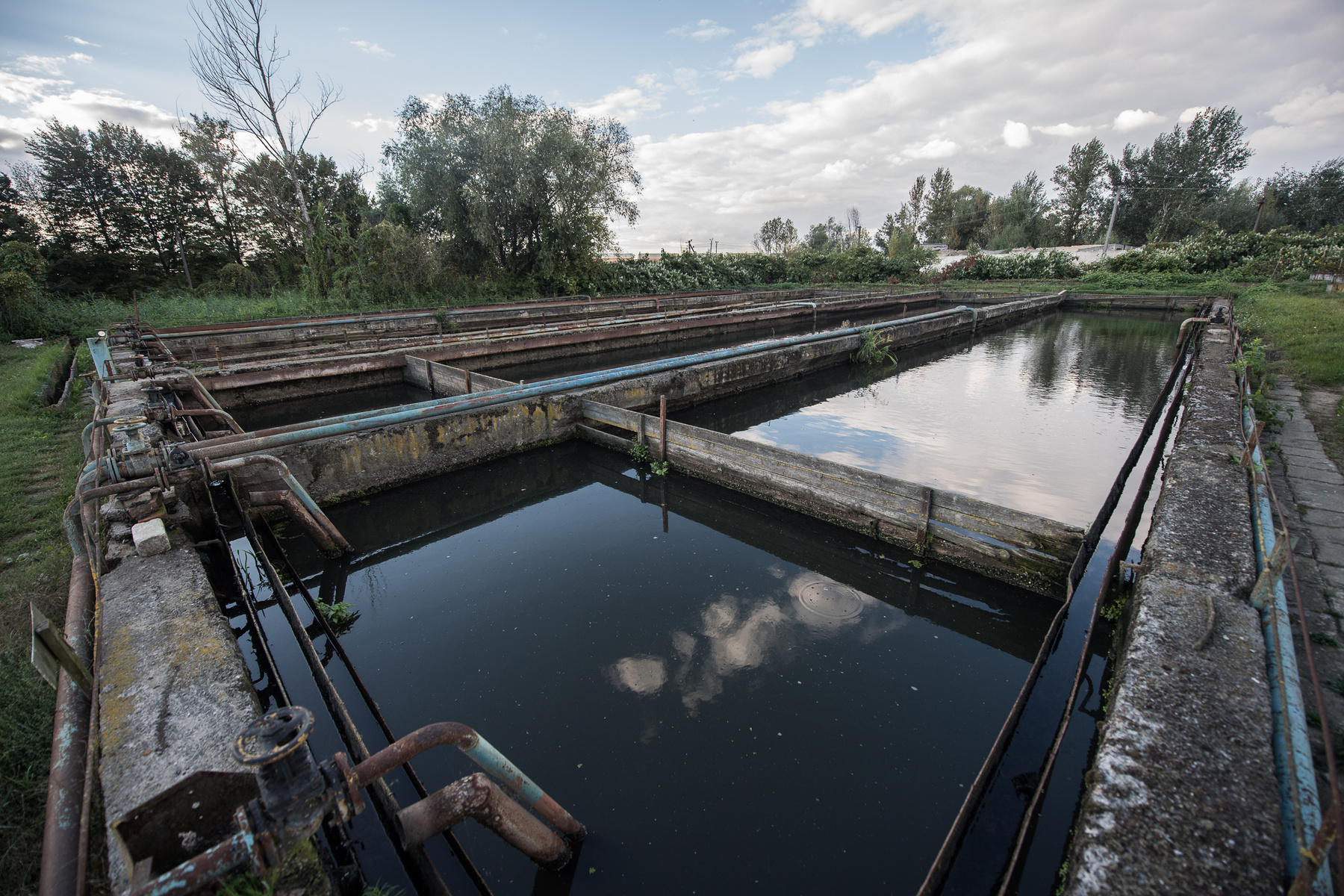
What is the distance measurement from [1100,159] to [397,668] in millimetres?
65205

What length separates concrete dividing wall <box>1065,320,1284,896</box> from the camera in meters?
1.54

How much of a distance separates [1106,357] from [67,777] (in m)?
16.5

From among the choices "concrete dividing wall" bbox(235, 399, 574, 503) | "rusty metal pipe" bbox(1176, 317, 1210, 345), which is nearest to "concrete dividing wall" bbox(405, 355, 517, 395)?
"concrete dividing wall" bbox(235, 399, 574, 503)

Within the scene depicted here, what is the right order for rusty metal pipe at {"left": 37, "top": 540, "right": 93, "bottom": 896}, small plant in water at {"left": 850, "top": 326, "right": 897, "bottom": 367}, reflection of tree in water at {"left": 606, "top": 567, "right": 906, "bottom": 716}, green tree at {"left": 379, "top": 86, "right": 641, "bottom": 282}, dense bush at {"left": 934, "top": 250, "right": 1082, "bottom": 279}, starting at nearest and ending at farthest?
rusty metal pipe at {"left": 37, "top": 540, "right": 93, "bottom": 896}, reflection of tree in water at {"left": 606, "top": 567, "right": 906, "bottom": 716}, small plant in water at {"left": 850, "top": 326, "right": 897, "bottom": 367}, green tree at {"left": 379, "top": 86, "right": 641, "bottom": 282}, dense bush at {"left": 934, "top": 250, "right": 1082, "bottom": 279}

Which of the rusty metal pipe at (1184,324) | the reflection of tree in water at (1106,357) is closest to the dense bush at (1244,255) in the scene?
the reflection of tree in water at (1106,357)

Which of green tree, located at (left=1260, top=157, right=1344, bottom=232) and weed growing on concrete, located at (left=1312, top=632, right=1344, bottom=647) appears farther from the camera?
green tree, located at (left=1260, top=157, right=1344, bottom=232)

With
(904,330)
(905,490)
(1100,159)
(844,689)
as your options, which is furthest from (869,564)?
(1100,159)

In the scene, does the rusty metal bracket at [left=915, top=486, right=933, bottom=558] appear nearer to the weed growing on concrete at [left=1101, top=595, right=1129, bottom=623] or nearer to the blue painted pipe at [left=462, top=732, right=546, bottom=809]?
the weed growing on concrete at [left=1101, top=595, right=1129, bottom=623]

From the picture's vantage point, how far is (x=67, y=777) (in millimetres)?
1650

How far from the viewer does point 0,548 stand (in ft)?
11.9

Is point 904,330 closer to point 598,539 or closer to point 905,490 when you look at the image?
point 905,490

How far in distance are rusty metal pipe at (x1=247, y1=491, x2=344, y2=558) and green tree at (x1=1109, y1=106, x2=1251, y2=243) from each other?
5582 cm

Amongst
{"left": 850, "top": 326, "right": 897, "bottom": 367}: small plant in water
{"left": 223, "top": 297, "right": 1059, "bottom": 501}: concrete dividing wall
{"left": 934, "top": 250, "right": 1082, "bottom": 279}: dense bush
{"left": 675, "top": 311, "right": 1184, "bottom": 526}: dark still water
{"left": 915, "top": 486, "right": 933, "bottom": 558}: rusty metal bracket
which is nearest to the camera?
{"left": 915, "top": 486, "right": 933, "bottom": 558}: rusty metal bracket

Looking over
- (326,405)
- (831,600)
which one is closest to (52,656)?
(831,600)
